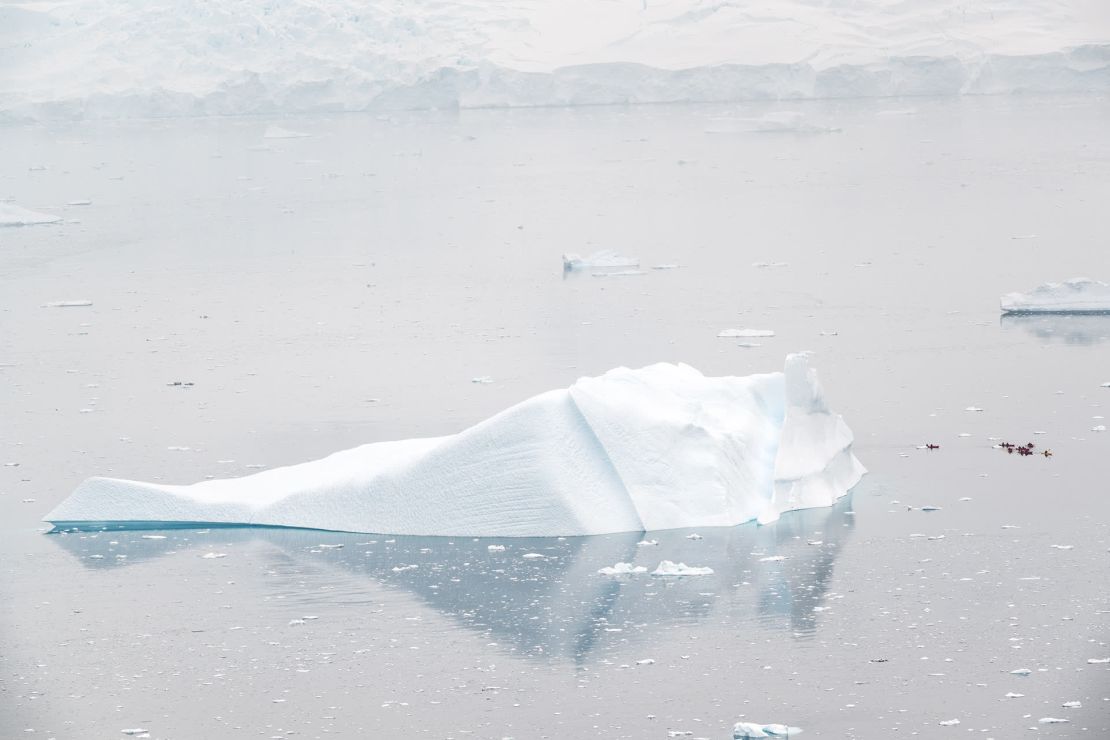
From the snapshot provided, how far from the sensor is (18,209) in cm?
1855

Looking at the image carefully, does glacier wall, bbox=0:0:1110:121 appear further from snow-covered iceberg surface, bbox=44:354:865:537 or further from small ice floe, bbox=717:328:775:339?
snow-covered iceberg surface, bbox=44:354:865:537

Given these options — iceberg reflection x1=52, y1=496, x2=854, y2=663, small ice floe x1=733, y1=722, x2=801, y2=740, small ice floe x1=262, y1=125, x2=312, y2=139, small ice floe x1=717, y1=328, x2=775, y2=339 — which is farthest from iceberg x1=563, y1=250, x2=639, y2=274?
small ice floe x1=262, y1=125, x2=312, y2=139

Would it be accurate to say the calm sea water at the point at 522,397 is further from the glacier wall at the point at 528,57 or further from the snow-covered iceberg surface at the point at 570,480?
the glacier wall at the point at 528,57

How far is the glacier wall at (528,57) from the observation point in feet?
104

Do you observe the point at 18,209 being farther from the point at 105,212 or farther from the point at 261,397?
the point at 261,397

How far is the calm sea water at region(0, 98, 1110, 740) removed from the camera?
5.03 meters

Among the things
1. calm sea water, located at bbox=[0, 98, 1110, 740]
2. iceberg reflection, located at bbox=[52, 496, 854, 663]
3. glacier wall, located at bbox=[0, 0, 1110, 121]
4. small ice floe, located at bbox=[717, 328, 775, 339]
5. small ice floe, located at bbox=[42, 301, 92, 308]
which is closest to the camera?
calm sea water, located at bbox=[0, 98, 1110, 740]

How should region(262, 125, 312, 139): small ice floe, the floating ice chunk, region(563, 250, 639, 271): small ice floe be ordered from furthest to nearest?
region(262, 125, 312, 139): small ice floe → the floating ice chunk → region(563, 250, 639, 271): small ice floe

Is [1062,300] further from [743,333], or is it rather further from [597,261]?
[597,261]

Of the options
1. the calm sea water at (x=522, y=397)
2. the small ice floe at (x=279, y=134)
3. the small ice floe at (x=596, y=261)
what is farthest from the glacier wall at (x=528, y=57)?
the small ice floe at (x=596, y=261)

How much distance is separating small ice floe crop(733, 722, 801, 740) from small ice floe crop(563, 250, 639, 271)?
9229 millimetres

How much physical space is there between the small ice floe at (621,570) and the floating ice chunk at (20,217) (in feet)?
45.3

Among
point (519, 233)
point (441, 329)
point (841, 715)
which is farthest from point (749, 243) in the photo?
point (841, 715)

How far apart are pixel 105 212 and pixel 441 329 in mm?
9591
